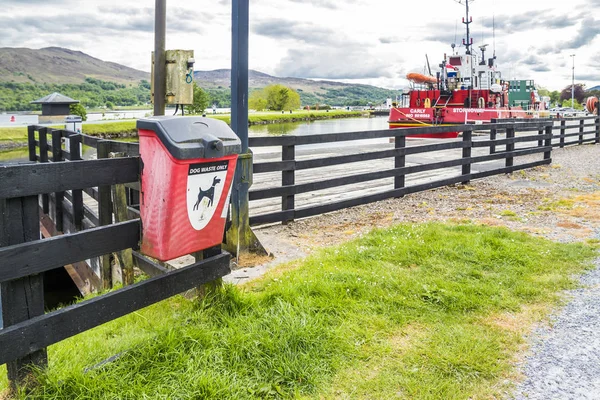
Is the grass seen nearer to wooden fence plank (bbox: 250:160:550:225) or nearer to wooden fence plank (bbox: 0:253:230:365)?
wooden fence plank (bbox: 0:253:230:365)

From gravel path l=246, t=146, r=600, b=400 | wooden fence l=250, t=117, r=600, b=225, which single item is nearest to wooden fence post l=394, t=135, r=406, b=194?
wooden fence l=250, t=117, r=600, b=225

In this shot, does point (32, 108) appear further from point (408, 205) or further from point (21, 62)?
point (21, 62)

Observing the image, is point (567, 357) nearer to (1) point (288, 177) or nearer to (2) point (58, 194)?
(1) point (288, 177)

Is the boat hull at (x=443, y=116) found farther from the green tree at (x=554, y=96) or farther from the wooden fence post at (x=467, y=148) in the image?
the green tree at (x=554, y=96)

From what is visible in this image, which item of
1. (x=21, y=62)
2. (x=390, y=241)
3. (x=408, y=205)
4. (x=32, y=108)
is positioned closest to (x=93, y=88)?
(x=32, y=108)

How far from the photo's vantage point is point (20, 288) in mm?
2055

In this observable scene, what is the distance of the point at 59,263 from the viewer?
215 centimetres

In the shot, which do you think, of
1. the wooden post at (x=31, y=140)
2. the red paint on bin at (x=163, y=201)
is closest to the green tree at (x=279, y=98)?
the wooden post at (x=31, y=140)

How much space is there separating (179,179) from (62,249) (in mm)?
652

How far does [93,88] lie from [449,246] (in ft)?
62.5

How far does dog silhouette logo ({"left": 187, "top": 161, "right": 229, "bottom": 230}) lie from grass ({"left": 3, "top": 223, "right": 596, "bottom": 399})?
0.56 metres

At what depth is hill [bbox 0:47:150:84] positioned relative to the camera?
172ft

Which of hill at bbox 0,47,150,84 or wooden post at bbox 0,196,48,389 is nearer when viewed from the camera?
wooden post at bbox 0,196,48,389

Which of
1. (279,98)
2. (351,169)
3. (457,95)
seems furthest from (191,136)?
(279,98)
